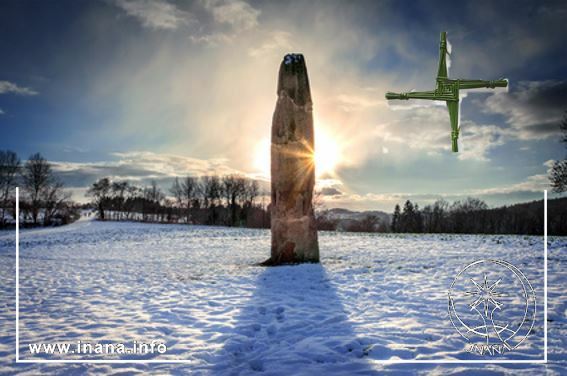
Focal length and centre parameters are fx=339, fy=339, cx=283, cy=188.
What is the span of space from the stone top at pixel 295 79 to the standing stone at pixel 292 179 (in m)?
0.03

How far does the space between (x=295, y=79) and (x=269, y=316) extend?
23.3 feet

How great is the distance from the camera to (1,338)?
4.25 metres

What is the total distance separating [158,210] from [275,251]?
54011 millimetres

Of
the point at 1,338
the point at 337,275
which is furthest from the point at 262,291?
the point at 1,338

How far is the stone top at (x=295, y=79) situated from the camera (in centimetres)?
985

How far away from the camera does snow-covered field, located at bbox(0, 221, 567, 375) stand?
349 centimetres

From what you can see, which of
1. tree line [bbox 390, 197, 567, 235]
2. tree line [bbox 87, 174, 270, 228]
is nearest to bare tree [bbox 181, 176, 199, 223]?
tree line [bbox 87, 174, 270, 228]

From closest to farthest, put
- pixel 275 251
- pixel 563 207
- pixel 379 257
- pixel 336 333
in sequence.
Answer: pixel 336 333 → pixel 275 251 → pixel 379 257 → pixel 563 207

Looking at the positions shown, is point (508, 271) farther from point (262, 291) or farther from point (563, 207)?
point (563, 207)

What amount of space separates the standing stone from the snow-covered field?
0.89 meters

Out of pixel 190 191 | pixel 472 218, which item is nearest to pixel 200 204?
pixel 190 191

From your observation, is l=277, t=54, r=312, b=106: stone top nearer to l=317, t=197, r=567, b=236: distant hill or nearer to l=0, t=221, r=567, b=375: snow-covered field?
l=0, t=221, r=567, b=375: snow-covered field

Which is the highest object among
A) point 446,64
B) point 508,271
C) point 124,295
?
point 446,64

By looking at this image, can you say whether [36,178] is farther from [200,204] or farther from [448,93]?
[448,93]
